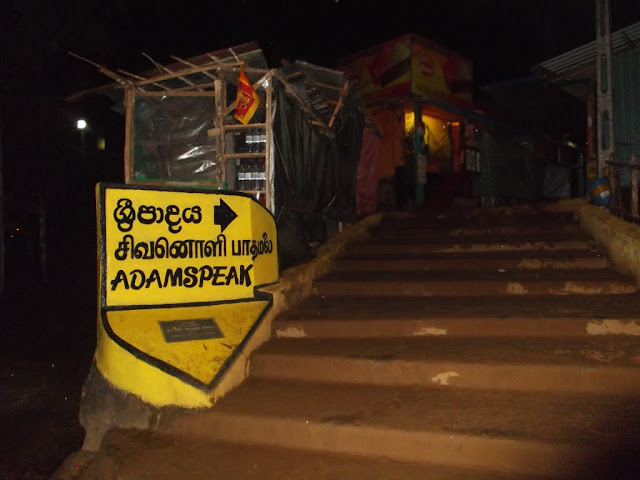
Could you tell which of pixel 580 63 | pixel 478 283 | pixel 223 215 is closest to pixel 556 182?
pixel 580 63

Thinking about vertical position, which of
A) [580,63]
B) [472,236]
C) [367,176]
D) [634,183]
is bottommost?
[472,236]

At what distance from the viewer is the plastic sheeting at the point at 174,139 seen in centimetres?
728

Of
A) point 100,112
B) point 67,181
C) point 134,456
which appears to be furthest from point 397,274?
point 100,112

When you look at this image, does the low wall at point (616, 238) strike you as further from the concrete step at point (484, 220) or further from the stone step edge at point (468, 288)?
the concrete step at point (484, 220)

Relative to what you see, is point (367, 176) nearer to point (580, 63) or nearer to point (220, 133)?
point (220, 133)

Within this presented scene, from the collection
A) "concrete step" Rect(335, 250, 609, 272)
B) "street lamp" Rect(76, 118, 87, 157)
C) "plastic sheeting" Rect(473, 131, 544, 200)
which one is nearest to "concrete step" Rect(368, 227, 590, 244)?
"concrete step" Rect(335, 250, 609, 272)

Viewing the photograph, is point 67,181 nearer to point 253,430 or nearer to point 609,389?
point 253,430

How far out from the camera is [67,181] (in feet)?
58.7

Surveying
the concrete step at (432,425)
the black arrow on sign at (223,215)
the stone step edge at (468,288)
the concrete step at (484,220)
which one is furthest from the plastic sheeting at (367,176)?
the concrete step at (432,425)

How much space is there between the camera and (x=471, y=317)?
436cm

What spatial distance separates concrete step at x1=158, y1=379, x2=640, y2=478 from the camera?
9.08ft

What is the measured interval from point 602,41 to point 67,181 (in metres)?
17.6

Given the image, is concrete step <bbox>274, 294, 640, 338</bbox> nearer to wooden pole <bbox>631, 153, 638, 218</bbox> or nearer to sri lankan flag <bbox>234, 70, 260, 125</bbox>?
wooden pole <bbox>631, 153, 638, 218</bbox>

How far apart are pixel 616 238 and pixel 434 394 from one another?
333cm
